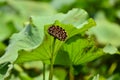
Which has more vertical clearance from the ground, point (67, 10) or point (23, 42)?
point (67, 10)

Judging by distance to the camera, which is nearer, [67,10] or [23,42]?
[23,42]

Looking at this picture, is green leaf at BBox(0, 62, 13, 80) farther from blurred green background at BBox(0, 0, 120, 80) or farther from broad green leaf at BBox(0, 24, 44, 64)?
blurred green background at BBox(0, 0, 120, 80)

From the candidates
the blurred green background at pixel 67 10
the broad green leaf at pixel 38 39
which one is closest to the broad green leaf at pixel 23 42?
the broad green leaf at pixel 38 39

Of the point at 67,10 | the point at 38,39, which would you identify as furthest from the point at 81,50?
the point at 67,10

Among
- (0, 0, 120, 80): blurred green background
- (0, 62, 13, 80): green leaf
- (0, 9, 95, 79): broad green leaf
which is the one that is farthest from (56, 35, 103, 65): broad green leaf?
(0, 0, 120, 80): blurred green background

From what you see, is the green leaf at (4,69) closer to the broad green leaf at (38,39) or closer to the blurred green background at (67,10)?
the broad green leaf at (38,39)

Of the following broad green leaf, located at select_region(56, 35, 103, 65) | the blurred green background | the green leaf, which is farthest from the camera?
the blurred green background

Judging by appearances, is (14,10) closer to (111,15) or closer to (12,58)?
(111,15)

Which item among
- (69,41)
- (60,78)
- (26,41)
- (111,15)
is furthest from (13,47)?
(111,15)

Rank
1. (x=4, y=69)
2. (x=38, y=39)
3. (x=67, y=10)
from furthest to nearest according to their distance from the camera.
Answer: (x=67, y=10), (x=38, y=39), (x=4, y=69)

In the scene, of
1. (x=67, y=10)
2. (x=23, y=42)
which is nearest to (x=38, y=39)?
(x=23, y=42)

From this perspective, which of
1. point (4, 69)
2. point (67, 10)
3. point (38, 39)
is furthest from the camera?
point (67, 10)

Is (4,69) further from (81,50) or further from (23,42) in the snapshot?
(81,50)
